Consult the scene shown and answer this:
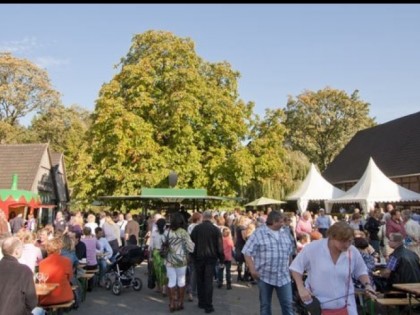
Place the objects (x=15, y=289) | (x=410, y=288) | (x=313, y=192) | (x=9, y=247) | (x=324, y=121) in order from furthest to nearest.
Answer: (x=324, y=121) → (x=313, y=192) → (x=410, y=288) → (x=9, y=247) → (x=15, y=289)

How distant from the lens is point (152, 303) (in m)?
9.81

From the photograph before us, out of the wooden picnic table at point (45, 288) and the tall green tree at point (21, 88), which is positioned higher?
the tall green tree at point (21, 88)

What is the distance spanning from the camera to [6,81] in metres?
45.0

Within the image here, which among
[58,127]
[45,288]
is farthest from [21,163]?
[45,288]

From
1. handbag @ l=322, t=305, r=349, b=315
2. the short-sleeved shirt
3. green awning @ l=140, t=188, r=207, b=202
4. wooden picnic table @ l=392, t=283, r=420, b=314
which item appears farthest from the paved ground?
green awning @ l=140, t=188, r=207, b=202

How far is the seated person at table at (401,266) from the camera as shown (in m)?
7.45

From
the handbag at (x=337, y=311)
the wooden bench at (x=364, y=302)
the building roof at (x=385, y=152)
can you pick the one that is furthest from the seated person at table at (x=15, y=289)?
the building roof at (x=385, y=152)

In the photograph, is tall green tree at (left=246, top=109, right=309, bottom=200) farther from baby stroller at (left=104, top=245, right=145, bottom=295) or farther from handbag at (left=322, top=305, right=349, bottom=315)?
handbag at (left=322, top=305, right=349, bottom=315)

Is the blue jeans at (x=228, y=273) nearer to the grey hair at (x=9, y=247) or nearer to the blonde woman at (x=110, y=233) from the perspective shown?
the blonde woman at (x=110, y=233)

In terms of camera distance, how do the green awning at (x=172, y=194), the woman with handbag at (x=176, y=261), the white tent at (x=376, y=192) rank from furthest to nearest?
the white tent at (x=376, y=192)
the green awning at (x=172, y=194)
the woman with handbag at (x=176, y=261)

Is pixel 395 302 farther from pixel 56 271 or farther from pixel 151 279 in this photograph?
pixel 151 279

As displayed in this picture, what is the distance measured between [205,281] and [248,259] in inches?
122

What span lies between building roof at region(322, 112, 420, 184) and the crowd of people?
18.4 metres

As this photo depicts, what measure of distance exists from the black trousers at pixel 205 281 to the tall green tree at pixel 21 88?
130 ft
